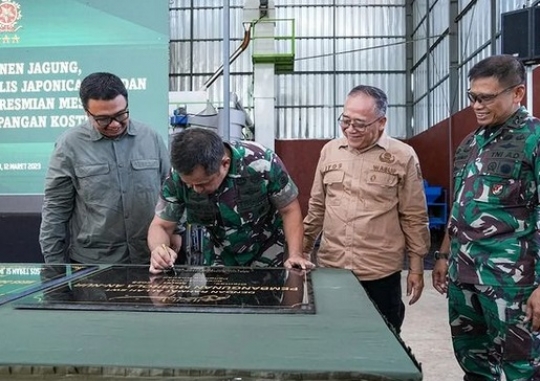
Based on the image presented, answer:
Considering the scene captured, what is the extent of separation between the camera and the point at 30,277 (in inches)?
47.8

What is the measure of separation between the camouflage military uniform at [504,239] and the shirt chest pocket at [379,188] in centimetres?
21

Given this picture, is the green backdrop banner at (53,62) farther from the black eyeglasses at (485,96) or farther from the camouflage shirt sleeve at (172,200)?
the black eyeglasses at (485,96)

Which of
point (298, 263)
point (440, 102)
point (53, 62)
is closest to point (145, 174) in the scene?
point (298, 263)

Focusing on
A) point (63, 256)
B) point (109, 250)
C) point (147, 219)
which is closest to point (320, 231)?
point (147, 219)

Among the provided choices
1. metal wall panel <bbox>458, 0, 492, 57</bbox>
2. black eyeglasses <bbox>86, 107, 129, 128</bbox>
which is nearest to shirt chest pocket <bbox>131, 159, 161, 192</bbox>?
black eyeglasses <bbox>86, 107, 129, 128</bbox>

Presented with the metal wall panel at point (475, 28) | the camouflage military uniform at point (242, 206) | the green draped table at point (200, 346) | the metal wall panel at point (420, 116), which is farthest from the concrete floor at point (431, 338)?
the metal wall panel at point (420, 116)

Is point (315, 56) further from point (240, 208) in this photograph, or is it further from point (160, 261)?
point (160, 261)

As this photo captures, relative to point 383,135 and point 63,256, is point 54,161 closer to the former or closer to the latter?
point 63,256

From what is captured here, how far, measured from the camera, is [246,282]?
1148mm

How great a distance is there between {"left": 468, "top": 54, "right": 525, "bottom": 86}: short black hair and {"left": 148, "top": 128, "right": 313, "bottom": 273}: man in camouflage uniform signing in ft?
1.91

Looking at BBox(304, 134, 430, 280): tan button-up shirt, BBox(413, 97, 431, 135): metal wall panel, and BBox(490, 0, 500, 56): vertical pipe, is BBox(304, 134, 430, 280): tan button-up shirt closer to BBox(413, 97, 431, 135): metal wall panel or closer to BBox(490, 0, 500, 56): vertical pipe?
BBox(490, 0, 500, 56): vertical pipe

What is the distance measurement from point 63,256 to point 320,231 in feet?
2.67

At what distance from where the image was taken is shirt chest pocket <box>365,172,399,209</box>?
150cm

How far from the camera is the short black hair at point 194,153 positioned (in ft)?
3.82
